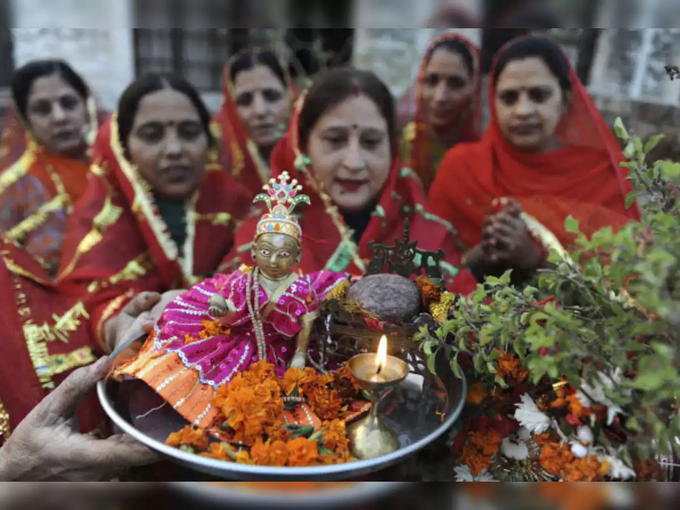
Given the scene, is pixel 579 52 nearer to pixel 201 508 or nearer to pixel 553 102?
pixel 553 102

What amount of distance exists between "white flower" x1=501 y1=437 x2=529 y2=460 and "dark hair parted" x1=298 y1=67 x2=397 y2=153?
3.74ft

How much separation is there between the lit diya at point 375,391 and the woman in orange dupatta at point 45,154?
1.52 metres

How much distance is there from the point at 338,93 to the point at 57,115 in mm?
1177

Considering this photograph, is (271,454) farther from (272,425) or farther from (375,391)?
(375,391)

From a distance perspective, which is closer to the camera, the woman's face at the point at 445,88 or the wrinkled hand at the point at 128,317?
the wrinkled hand at the point at 128,317

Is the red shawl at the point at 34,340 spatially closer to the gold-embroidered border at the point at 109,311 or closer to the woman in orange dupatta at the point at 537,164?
the gold-embroidered border at the point at 109,311

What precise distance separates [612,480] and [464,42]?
1.52 m

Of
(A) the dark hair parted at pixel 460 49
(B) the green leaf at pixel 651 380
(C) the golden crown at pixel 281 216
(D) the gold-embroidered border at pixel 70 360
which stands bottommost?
(D) the gold-embroidered border at pixel 70 360

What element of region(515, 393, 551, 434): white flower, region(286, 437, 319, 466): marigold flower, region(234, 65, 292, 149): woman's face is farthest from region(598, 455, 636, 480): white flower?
region(234, 65, 292, 149): woman's face

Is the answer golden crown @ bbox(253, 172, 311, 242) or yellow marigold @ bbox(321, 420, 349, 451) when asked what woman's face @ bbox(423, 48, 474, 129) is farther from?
yellow marigold @ bbox(321, 420, 349, 451)

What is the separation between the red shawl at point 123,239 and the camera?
5.98 feet

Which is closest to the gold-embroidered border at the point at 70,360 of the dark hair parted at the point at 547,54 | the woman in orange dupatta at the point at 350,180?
the woman in orange dupatta at the point at 350,180

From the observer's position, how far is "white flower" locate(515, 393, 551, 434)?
1.08 m

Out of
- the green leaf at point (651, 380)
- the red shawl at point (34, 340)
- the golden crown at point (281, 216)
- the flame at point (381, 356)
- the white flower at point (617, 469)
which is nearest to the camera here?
the green leaf at point (651, 380)
